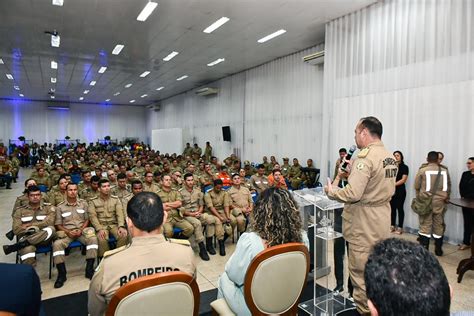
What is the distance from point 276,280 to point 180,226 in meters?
2.98

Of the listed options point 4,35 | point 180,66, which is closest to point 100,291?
point 4,35

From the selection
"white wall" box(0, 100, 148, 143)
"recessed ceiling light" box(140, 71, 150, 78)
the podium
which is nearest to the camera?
the podium

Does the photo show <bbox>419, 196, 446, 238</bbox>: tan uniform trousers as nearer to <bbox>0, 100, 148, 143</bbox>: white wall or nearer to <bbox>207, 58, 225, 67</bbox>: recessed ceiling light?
<bbox>207, 58, 225, 67</bbox>: recessed ceiling light

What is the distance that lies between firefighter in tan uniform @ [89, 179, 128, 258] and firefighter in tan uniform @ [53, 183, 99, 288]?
0.12 meters

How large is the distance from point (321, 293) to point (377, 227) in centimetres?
92

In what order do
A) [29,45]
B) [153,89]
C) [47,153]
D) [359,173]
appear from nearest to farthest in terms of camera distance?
[359,173] < [29,45] < [153,89] < [47,153]

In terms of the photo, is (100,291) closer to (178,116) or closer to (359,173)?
(359,173)

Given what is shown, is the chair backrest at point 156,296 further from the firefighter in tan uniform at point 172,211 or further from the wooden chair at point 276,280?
the firefighter in tan uniform at point 172,211

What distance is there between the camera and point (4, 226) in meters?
5.86

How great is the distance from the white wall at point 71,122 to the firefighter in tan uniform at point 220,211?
822 inches

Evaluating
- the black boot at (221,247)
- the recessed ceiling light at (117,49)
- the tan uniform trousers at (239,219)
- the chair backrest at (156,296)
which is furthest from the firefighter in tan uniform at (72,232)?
the recessed ceiling light at (117,49)

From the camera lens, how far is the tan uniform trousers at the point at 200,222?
444 centimetres

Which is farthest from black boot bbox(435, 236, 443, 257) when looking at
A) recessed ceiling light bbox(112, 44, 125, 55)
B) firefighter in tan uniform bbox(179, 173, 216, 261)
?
recessed ceiling light bbox(112, 44, 125, 55)

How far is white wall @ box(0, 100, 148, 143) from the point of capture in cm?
2048
